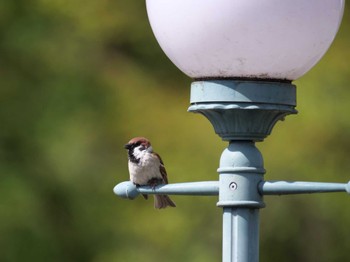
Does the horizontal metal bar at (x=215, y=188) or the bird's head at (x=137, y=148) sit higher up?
the bird's head at (x=137, y=148)

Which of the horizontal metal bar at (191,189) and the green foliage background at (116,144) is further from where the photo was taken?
the green foliage background at (116,144)

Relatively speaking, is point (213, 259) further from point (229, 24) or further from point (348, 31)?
point (229, 24)

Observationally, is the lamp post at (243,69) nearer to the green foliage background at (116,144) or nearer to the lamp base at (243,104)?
the lamp base at (243,104)

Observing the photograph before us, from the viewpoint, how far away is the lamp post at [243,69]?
3543 millimetres

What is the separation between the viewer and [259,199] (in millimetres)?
3676

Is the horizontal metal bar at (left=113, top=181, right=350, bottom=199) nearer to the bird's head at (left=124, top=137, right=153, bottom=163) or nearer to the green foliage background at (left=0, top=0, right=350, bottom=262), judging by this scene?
the bird's head at (left=124, top=137, right=153, bottom=163)

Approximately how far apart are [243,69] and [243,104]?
100 millimetres

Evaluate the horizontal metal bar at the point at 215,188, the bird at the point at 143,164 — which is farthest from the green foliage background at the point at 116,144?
the horizontal metal bar at the point at 215,188

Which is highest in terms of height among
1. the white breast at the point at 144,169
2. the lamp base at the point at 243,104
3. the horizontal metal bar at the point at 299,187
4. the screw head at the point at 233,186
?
the white breast at the point at 144,169

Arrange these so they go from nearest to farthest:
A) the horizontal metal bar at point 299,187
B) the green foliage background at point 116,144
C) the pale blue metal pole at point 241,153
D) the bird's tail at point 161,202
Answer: the horizontal metal bar at point 299,187 < the pale blue metal pole at point 241,153 < the bird's tail at point 161,202 < the green foliage background at point 116,144

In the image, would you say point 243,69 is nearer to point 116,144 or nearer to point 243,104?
point 243,104

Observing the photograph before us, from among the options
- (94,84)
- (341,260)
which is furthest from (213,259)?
(94,84)

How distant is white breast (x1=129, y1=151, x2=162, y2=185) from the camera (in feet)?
19.4

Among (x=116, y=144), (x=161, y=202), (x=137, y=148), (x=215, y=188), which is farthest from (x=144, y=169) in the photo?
(x=116, y=144)
